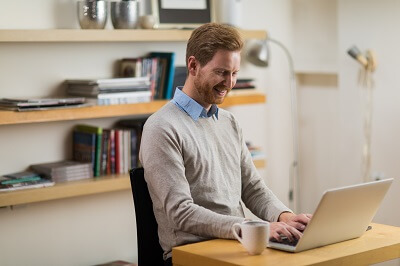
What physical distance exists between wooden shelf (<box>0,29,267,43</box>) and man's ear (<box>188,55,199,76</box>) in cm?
101

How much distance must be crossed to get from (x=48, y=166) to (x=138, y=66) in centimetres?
66

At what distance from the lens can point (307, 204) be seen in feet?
15.4

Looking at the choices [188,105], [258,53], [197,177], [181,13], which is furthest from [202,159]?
[258,53]

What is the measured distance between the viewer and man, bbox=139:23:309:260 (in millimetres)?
2365

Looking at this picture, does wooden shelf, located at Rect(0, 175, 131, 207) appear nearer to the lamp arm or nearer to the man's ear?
the man's ear

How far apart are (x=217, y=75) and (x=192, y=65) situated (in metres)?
0.10

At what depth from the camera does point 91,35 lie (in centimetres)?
346

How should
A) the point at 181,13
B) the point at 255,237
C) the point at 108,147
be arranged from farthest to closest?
the point at 181,13, the point at 108,147, the point at 255,237

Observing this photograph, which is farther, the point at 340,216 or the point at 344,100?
the point at 344,100

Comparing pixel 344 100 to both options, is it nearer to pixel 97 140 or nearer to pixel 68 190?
pixel 97 140

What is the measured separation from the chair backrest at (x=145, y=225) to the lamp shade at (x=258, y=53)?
183 cm

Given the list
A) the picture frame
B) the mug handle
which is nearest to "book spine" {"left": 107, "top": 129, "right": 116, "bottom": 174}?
the picture frame

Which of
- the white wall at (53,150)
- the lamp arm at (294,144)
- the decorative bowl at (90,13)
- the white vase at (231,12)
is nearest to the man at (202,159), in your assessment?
the decorative bowl at (90,13)

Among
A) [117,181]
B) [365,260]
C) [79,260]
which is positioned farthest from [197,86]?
[79,260]
